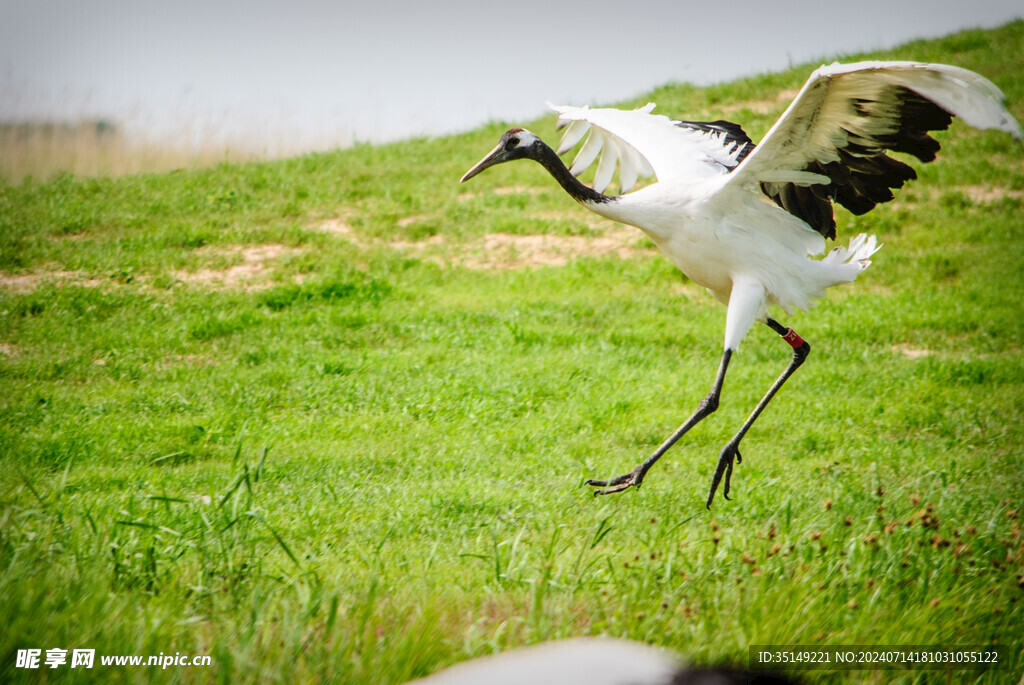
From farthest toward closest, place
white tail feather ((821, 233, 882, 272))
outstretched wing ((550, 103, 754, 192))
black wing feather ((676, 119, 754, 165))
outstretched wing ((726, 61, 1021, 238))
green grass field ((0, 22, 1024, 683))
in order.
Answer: black wing feather ((676, 119, 754, 165)) → outstretched wing ((550, 103, 754, 192)) → white tail feather ((821, 233, 882, 272)) → outstretched wing ((726, 61, 1021, 238)) → green grass field ((0, 22, 1024, 683))

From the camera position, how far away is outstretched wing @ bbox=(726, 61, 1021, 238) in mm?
3559

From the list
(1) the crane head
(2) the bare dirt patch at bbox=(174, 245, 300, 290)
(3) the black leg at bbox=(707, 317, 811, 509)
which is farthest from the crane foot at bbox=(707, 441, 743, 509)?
(2) the bare dirt patch at bbox=(174, 245, 300, 290)

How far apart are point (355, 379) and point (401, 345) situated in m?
1.12

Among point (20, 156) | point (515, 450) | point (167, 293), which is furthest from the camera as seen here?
point (20, 156)

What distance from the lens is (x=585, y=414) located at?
6.57 metres

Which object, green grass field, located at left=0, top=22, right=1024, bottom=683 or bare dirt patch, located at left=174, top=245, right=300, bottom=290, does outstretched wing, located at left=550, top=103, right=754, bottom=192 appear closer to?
green grass field, located at left=0, top=22, right=1024, bottom=683

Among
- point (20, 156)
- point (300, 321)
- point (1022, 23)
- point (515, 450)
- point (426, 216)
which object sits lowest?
point (515, 450)

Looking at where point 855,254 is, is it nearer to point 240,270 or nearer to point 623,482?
point 623,482

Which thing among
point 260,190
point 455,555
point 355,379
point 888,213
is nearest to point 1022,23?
point 888,213

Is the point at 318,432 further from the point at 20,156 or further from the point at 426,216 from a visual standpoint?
the point at 20,156

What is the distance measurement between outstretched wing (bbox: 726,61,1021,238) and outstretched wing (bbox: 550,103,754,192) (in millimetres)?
646

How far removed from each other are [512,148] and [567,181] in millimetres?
596

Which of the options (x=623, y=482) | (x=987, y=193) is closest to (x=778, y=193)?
(x=623, y=482)

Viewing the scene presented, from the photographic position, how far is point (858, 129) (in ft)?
13.9
